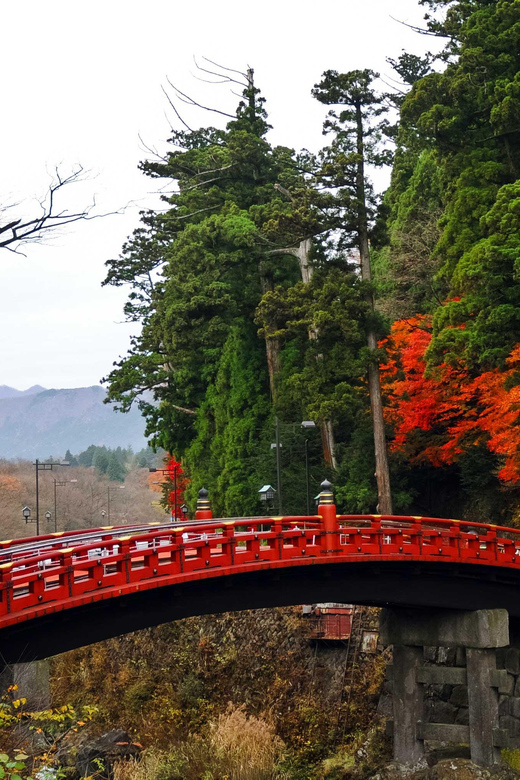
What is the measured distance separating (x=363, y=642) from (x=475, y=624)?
754 centimetres

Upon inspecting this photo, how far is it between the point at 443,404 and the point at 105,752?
666 inches

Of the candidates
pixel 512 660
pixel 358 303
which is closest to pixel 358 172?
pixel 358 303

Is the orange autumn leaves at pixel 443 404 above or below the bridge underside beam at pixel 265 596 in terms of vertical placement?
above

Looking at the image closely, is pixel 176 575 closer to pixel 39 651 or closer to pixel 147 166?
pixel 39 651

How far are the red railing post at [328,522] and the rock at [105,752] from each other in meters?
9.70

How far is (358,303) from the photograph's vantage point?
34.9 m

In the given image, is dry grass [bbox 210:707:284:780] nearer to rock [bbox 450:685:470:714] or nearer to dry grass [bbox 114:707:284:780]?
dry grass [bbox 114:707:284:780]

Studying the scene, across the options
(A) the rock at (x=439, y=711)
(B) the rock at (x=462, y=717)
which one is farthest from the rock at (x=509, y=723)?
(A) the rock at (x=439, y=711)

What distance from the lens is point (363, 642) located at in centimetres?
3088

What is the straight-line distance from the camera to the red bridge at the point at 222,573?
15.6 meters

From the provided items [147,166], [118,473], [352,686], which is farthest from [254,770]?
[118,473]

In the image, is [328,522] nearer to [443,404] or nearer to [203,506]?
[203,506]

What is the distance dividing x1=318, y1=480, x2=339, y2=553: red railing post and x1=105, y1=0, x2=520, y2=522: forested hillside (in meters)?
10.1

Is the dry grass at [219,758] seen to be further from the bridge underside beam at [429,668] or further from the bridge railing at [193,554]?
the bridge railing at [193,554]
